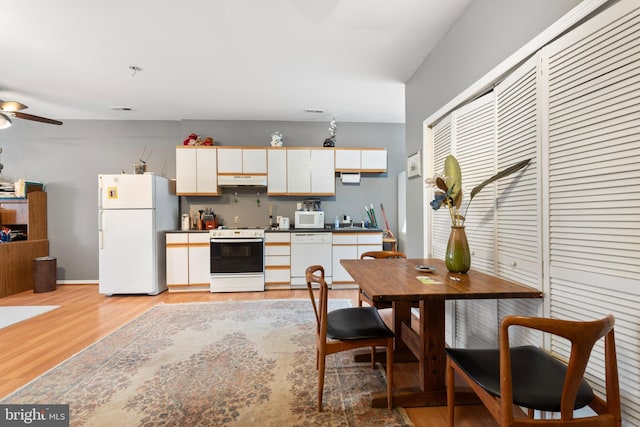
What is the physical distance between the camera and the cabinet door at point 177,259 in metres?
4.22

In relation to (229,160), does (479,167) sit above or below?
below

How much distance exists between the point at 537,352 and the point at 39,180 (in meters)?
6.66

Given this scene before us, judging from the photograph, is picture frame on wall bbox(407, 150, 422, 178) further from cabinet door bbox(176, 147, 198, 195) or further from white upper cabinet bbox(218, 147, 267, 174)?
cabinet door bbox(176, 147, 198, 195)

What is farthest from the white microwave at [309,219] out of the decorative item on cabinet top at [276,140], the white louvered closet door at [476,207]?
the white louvered closet door at [476,207]

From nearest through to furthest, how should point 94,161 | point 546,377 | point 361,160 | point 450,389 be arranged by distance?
point 546,377 → point 450,389 → point 361,160 → point 94,161

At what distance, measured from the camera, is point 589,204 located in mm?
1188

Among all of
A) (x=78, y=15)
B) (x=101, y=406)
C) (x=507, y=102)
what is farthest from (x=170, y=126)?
(x=507, y=102)

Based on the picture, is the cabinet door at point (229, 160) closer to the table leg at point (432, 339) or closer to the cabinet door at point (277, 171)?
A: the cabinet door at point (277, 171)

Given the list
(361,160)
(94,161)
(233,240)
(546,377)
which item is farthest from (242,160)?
(546,377)

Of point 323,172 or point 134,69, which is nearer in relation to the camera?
point 134,69

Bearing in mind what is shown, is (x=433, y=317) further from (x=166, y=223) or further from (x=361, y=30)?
(x=166, y=223)

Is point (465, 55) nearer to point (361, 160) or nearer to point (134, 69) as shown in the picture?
point (361, 160)

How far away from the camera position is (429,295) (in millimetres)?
1332

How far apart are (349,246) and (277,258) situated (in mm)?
1108
